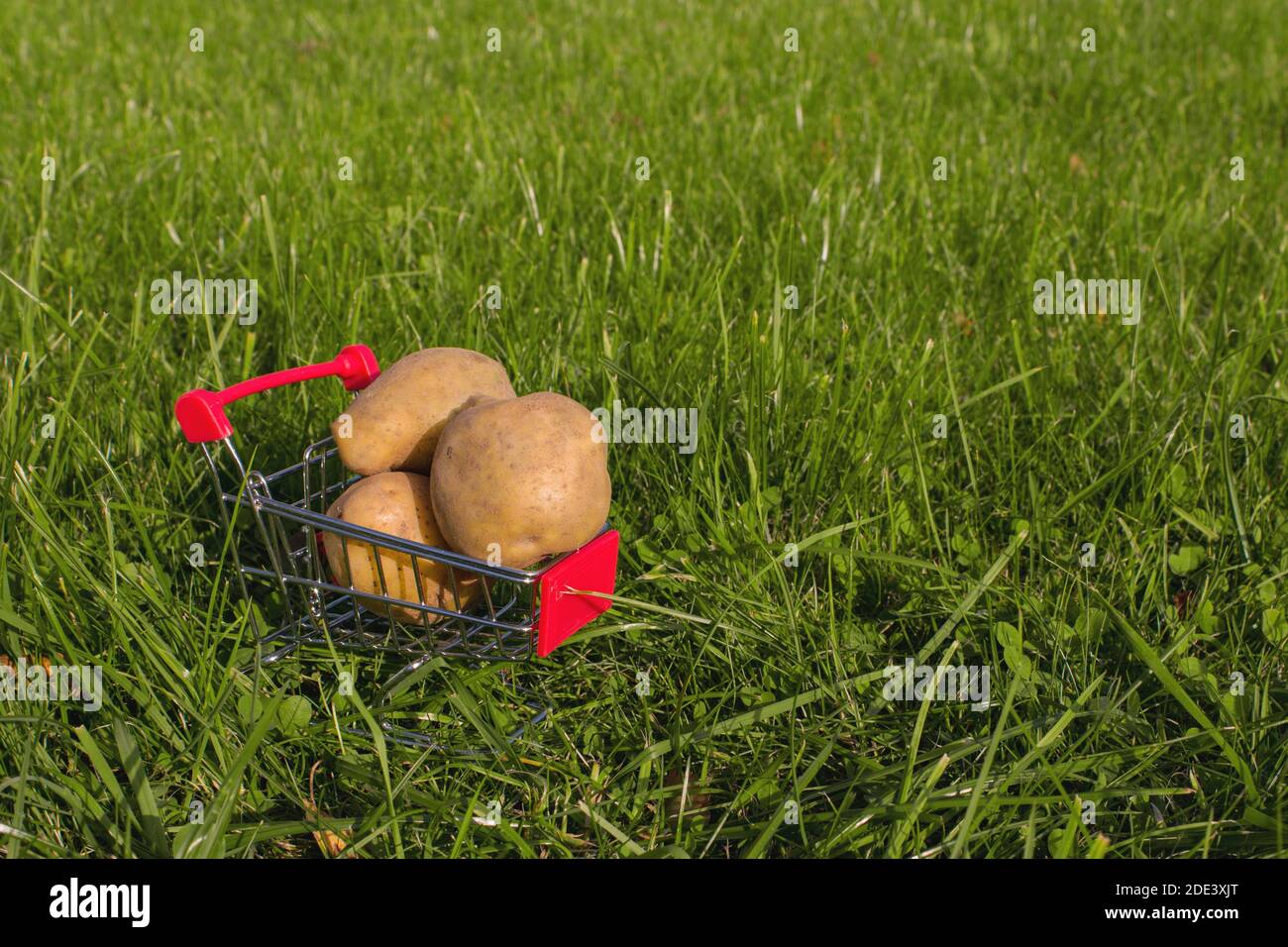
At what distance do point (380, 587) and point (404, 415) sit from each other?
384mm

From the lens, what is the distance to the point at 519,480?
2.31 m

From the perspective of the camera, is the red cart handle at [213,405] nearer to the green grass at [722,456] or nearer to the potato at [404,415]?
the potato at [404,415]

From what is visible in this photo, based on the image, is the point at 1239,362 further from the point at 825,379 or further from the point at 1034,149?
the point at 1034,149

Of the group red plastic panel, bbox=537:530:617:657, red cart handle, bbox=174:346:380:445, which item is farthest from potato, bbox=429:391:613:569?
red cart handle, bbox=174:346:380:445

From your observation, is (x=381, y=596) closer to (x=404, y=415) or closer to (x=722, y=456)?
(x=404, y=415)

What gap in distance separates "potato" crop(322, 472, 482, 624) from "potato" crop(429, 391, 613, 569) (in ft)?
0.35

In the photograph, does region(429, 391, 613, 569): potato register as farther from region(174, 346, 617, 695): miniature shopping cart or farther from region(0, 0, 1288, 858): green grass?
region(0, 0, 1288, 858): green grass

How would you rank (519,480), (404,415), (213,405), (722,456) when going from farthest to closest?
(722,456), (404,415), (213,405), (519,480)

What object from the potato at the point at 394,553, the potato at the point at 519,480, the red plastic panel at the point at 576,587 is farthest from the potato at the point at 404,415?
the red plastic panel at the point at 576,587

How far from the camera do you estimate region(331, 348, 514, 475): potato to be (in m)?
2.59

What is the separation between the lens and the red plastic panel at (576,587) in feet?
7.78

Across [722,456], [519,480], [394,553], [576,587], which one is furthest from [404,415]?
[722,456]

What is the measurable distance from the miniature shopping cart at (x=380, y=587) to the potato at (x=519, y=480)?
0.06m

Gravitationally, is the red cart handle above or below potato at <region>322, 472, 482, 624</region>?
above
